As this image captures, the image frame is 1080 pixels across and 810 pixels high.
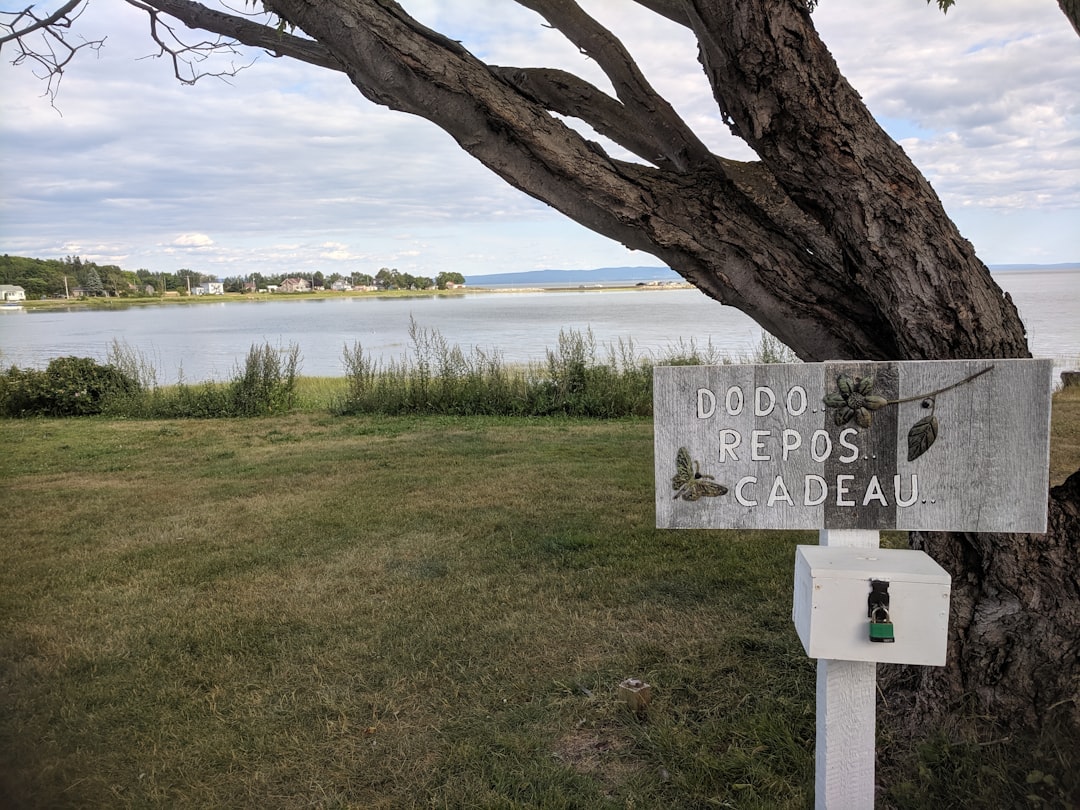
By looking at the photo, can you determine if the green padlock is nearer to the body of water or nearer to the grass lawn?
the grass lawn

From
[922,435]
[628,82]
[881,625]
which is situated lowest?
[881,625]

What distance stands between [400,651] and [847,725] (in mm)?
Answer: 2270

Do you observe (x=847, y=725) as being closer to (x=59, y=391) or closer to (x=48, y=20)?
(x=48, y=20)

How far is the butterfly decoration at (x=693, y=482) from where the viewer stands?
2.10m

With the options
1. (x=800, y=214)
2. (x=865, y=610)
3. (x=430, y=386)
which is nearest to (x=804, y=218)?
(x=800, y=214)

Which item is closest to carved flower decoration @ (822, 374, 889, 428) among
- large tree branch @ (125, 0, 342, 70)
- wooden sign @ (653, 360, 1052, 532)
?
wooden sign @ (653, 360, 1052, 532)

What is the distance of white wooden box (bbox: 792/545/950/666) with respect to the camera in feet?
6.54

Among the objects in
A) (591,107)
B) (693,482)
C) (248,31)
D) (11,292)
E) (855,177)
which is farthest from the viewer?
(248,31)

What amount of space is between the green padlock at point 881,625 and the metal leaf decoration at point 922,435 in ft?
1.32

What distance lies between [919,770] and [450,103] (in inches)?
105

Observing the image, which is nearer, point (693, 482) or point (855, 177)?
point (693, 482)

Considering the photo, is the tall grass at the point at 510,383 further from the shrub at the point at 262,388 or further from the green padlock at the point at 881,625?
the green padlock at the point at 881,625

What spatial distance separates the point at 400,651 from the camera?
3.86 m

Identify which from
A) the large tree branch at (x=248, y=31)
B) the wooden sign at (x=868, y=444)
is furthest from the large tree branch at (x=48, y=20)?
the wooden sign at (x=868, y=444)
